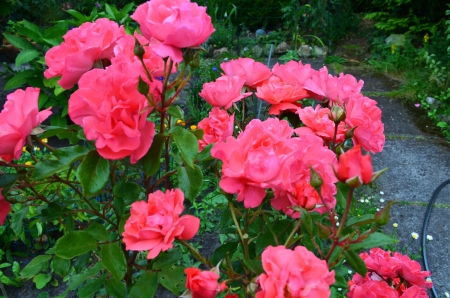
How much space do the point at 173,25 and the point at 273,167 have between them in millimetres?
239

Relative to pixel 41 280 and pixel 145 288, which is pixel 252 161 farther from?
pixel 41 280

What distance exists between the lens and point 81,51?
2.28 feet

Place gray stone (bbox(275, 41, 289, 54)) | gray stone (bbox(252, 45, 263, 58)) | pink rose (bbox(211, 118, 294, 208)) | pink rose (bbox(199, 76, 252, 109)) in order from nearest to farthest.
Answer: pink rose (bbox(211, 118, 294, 208)) → pink rose (bbox(199, 76, 252, 109)) → gray stone (bbox(252, 45, 263, 58)) → gray stone (bbox(275, 41, 289, 54))

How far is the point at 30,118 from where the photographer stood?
666mm

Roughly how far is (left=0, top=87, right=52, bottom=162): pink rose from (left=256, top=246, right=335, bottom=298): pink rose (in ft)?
1.33

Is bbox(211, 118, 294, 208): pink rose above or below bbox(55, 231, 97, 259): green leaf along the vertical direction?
above

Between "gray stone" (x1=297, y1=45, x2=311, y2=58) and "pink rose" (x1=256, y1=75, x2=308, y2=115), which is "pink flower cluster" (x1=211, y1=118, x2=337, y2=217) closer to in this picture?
"pink rose" (x1=256, y1=75, x2=308, y2=115)

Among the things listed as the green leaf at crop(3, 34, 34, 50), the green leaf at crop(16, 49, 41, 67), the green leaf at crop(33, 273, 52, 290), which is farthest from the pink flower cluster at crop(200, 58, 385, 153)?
the green leaf at crop(3, 34, 34, 50)

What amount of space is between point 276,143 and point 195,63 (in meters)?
0.17

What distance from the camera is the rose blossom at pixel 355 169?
50 centimetres

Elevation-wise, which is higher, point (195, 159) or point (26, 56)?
point (195, 159)

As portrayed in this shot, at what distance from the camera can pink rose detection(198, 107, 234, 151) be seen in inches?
30.5

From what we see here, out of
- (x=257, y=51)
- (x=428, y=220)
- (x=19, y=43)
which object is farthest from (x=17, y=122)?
(x=257, y=51)

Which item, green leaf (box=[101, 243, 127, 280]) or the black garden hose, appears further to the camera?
the black garden hose
